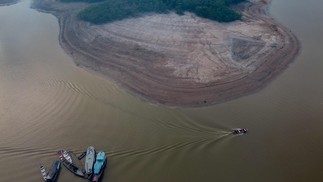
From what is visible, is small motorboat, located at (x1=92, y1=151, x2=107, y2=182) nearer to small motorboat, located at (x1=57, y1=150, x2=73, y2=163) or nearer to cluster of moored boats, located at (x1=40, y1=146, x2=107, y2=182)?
cluster of moored boats, located at (x1=40, y1=146, x2=107, y2=182)

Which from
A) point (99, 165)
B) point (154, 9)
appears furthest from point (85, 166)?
point (154, 9)

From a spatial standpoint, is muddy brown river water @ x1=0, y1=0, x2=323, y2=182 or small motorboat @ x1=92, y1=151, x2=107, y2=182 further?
muddy brown river water @ x1=0, y1=0, x2=323, y2=182

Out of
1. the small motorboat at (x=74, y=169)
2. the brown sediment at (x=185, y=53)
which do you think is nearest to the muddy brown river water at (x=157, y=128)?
the small motorboat at (x=74, y=169)

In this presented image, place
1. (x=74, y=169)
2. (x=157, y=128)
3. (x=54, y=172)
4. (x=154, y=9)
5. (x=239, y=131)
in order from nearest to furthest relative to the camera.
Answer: (x=54, y=172)
(x=74, y=169)
(x=239, y=131)
(x=157, y=128)
(x=154, y=9)

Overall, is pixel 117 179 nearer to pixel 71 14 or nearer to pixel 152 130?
pixel 152 130

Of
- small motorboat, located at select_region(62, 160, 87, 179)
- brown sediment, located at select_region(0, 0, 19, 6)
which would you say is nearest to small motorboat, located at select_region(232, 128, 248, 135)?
small motorboat, located at select_region(62, 160, 87, 179)

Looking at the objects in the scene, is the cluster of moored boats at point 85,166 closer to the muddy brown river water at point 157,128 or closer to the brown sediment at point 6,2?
the muddy brown river water at point 157,128

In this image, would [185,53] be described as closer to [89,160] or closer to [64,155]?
[89,160]
